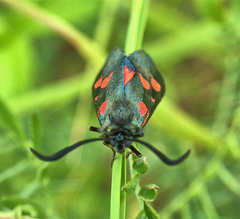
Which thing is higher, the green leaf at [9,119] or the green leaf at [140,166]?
the green leaf at [9,119]

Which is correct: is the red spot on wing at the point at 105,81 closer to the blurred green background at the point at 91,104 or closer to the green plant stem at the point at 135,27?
the green plant stem at the point at 135,27

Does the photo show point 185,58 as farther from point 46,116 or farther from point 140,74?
point 140,74

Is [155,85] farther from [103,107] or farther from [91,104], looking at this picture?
[91,104]

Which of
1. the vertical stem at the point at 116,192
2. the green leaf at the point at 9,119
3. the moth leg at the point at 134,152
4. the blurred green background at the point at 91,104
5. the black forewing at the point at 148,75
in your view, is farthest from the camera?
the blurred green background at the point at 91,104

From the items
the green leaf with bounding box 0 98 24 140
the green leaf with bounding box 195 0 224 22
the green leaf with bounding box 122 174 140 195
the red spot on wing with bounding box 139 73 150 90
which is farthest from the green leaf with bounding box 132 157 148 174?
the green leaf with bounding box 195 0 224 22

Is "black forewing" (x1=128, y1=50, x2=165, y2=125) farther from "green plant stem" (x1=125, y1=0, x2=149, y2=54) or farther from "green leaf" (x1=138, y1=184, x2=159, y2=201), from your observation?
"green leaf" (x1=138, y1=184, x2=159, y2=201)

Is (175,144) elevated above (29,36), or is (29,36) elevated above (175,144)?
(29,36)

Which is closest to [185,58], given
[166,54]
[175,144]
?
[166,54]

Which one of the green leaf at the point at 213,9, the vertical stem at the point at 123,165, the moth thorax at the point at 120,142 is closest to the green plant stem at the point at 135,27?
the vertical stem at the point at 123,165
